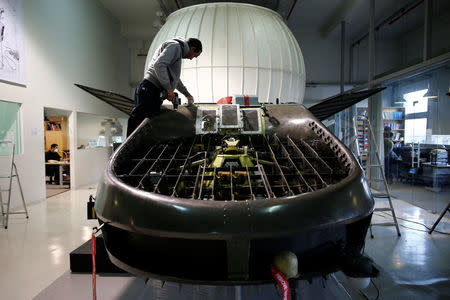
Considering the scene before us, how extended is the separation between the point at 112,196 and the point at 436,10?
7.28 metres

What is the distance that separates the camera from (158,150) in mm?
2502

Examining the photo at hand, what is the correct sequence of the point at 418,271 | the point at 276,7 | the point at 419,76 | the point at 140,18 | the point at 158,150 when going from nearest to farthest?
1. the point at 158,150
2. the point at 418,271
3. the point at 419,76
4. the point at 276,7
5. the point at 140,18

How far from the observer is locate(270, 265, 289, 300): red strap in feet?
4.17

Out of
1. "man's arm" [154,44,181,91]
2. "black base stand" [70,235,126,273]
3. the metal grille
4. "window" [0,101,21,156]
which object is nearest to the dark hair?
"man's arm" [154,44,181,91]

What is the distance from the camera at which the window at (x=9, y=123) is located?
5.30m

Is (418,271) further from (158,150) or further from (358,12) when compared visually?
(358,12)

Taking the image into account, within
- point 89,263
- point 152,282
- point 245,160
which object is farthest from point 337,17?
point 89,263

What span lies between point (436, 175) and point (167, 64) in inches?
218

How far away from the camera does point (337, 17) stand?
9531 mm

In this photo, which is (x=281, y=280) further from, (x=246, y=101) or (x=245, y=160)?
(x=246, y=101)

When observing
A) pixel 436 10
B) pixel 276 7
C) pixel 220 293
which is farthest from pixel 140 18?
pixel 220 293

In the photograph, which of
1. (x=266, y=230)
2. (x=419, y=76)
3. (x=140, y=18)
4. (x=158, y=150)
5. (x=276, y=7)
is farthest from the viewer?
(x=140, y=18)

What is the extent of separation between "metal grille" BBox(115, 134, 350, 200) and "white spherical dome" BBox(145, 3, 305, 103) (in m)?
3.02

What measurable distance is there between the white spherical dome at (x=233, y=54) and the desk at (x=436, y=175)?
3.24 metres
